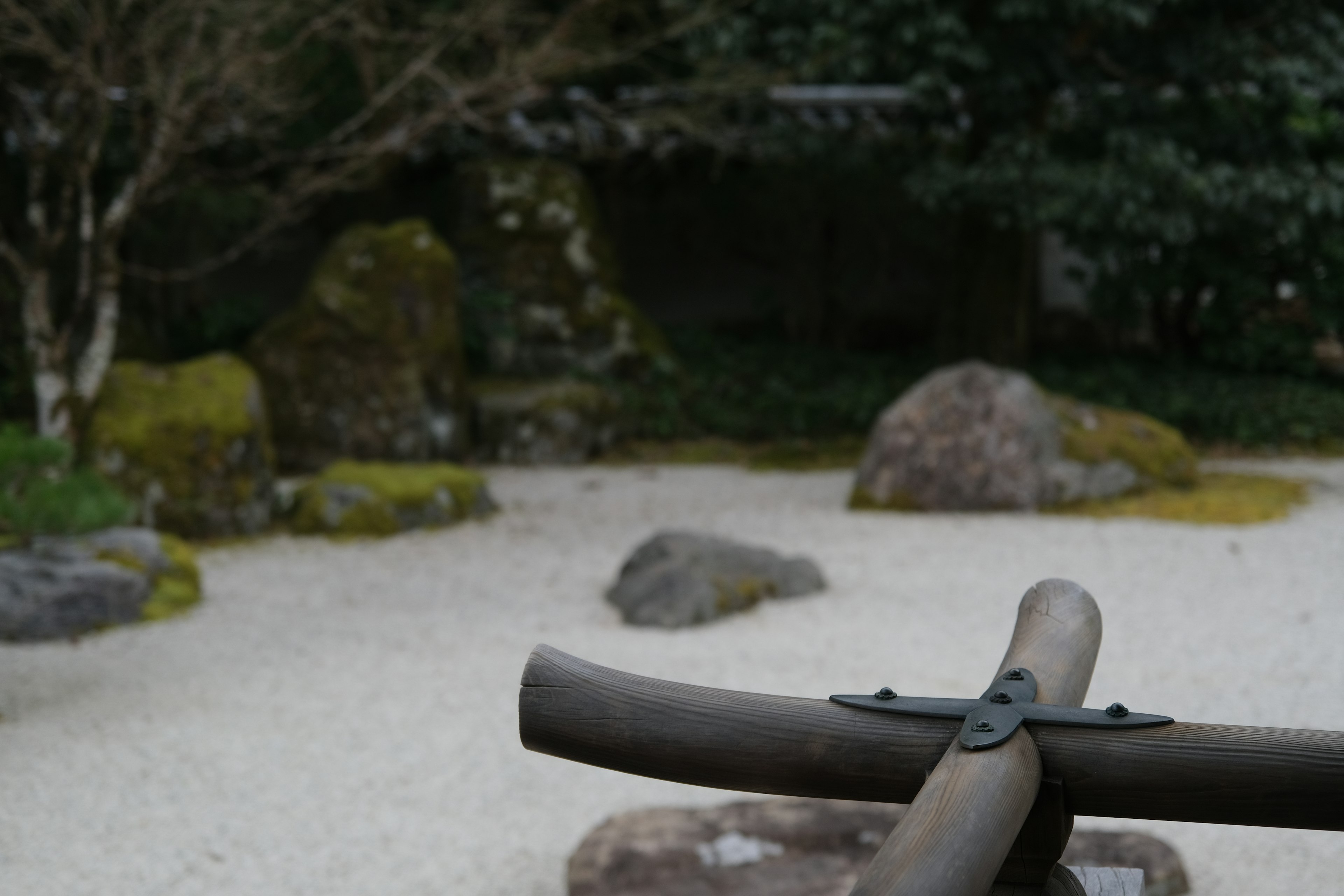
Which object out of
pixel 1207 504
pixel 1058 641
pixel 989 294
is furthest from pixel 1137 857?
pixel 989 294

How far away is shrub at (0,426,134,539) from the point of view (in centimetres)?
414

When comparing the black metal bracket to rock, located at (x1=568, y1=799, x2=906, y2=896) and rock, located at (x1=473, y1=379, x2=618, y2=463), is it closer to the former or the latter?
rock, located at (x1=568, y1=799, x2=906, y2=896)

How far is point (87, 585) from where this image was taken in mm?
5180

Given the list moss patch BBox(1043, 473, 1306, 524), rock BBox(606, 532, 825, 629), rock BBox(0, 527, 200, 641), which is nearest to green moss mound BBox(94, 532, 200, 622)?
rock BBox(0, 527, 200, 641)

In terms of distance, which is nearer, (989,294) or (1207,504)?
(1207,504)

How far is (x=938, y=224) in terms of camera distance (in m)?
11.8

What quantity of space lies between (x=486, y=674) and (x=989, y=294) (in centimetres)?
637

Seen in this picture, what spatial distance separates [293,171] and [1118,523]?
19.5 feet

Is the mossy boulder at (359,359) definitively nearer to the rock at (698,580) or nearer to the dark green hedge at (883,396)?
the dark green hedge at (883,396)

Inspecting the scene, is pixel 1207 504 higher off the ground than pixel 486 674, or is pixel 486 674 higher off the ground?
pixel 1207 504

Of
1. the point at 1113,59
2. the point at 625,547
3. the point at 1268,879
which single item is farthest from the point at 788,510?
the point at 1268,879

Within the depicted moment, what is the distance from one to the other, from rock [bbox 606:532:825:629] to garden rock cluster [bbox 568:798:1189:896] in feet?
6.98

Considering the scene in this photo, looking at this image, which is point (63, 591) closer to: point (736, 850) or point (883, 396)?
point (736, 850)

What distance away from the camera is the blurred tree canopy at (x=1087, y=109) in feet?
25.7
